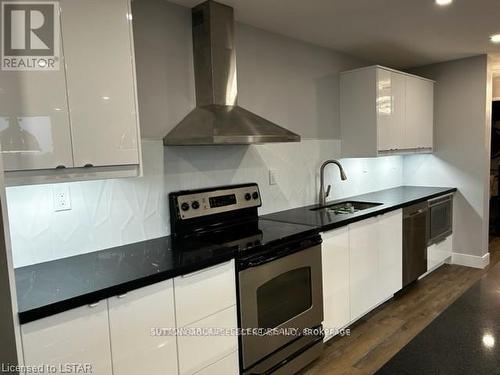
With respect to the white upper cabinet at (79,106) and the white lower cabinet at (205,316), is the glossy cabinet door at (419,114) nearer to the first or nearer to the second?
the white lower cabinet at (205,316)

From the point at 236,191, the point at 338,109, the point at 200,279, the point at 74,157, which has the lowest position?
the point at 200,279

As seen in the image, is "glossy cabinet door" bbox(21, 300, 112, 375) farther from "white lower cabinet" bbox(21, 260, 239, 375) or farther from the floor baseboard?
the floor baseboard

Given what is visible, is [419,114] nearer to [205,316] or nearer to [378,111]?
[378,111]

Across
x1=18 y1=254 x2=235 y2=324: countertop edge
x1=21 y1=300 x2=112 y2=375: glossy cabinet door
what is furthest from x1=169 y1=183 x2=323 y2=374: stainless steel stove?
x1=21 y1=300 x2=112 y2=375: glossy cabinet door

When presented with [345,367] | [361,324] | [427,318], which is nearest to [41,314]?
[345,367]

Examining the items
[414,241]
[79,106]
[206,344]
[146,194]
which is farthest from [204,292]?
[414,241]

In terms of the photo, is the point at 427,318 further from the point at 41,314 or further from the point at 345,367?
the point at 41,314

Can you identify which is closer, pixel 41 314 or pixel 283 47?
pixel 41 314

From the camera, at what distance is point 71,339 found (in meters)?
1.34

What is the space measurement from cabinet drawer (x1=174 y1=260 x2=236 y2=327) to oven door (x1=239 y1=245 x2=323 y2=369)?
79 millimetres

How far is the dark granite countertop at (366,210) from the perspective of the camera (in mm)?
2541

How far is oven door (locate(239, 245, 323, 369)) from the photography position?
1938mm

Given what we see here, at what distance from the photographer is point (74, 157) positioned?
1557 mm

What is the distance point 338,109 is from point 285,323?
2.21 metres
